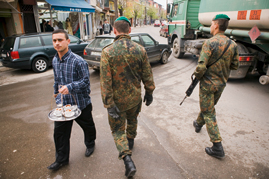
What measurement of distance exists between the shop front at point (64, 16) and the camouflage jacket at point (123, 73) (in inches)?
474

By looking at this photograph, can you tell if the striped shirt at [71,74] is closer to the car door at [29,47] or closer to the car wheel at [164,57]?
the car door at [29,47]

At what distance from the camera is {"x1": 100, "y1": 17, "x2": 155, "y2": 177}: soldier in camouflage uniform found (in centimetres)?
206

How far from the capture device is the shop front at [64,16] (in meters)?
12.5

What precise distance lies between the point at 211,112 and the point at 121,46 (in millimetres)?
1712

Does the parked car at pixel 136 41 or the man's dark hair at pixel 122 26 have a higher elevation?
the man's dark hair at pixel 122 26

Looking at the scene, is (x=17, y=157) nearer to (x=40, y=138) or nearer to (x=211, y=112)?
(x=40, y=138)

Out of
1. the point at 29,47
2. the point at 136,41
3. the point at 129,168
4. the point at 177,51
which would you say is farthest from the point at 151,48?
the point at 129,168

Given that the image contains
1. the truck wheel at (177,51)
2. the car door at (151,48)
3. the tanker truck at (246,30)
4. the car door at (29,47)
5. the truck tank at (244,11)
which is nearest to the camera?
the truck tank at (244,11)

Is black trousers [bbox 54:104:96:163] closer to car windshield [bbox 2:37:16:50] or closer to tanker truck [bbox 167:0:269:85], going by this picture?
tanker truck [bbox 167:0:269:85]

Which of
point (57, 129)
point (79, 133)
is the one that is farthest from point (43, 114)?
point (57, 129)

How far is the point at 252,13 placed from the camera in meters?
4.56

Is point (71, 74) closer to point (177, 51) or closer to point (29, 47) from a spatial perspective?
point (29, 47)

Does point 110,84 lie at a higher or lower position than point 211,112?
higher

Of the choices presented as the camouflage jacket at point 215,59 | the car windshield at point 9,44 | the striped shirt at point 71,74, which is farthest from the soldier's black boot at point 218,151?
the car windshield at point 9,44
